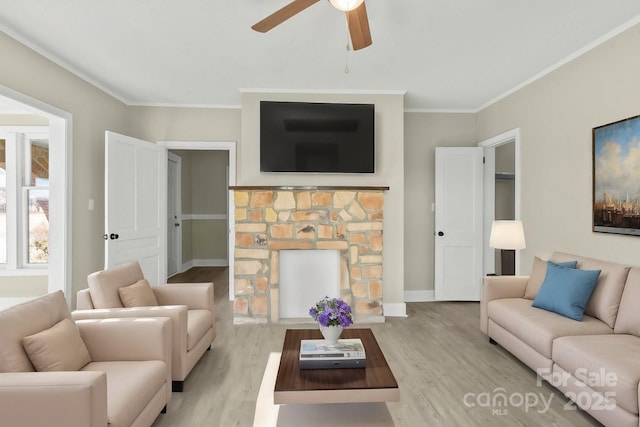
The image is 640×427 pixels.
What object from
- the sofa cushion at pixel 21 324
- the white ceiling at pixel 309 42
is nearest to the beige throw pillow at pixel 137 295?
the sofa cushion at pixel 21 324

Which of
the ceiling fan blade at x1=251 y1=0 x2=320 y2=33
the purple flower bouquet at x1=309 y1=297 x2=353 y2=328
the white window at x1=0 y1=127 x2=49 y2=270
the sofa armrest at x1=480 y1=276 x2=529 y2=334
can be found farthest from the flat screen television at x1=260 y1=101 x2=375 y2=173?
the white window at x1=0 y1=127 x2=49 y2=270

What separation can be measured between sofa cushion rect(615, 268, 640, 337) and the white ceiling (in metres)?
1.82

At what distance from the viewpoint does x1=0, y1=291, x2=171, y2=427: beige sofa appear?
4.69ft

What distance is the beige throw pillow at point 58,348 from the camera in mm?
1686

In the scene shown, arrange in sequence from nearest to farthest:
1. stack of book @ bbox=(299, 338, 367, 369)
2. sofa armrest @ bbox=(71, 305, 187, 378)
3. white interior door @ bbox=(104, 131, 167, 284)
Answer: stack of book @ bbox=(299, 338, 367, 369)
sofa armrest @ bbox=(71, 305, 187, 378)
white interior door @ bbox=(104, 131, 167, 284)

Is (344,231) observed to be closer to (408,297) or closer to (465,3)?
(408,297)

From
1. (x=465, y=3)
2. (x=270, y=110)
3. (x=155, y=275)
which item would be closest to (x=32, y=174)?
(x=155, y=275)

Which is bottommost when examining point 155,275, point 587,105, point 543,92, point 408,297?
point 408,297

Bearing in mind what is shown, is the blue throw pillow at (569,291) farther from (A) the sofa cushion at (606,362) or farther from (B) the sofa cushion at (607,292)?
(A) the sofa cushion at (606,362)

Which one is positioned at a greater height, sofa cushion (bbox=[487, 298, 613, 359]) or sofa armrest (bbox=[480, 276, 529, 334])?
sofa armrest (bbox=[480, 276, 529, 334])

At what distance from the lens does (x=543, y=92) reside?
3607 mm

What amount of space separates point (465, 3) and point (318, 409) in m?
2.65

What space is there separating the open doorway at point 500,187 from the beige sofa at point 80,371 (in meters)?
3.75

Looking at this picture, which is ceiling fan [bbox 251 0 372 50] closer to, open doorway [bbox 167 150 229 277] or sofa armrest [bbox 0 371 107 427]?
sofa armrest [bbox 0 371 107 427]
